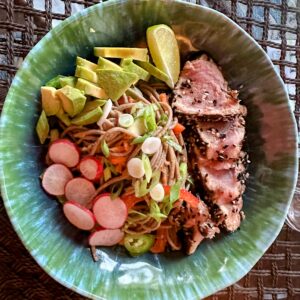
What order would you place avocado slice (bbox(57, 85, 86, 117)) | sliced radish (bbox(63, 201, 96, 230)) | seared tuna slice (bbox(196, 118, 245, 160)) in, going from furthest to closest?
seared tuna slice (bbox(196, 118, 245, 160)), sliced radish (bbox(63, 201, 96, 230)), avocado slice (bbox(57, 85, 86, 117))

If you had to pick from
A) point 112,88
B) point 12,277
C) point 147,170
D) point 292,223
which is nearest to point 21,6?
point 112,88

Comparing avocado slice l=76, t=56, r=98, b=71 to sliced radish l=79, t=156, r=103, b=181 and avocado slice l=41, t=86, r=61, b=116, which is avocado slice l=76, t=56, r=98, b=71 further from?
sliced radish l=79, t=156, r=103, b=181

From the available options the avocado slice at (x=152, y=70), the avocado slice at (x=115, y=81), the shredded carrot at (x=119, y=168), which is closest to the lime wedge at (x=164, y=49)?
the avocado slice at (x=152, y=70)

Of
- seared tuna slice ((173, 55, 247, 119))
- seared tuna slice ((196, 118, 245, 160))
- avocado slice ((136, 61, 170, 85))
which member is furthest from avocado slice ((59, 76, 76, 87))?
seared tuna slice ((196, 118, 245, 160))

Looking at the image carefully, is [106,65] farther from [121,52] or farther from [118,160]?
[118,160]

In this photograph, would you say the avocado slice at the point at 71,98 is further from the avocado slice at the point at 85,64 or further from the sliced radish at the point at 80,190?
the sliced radish at the point at 80,190

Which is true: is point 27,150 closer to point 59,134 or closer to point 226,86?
point 59,134
